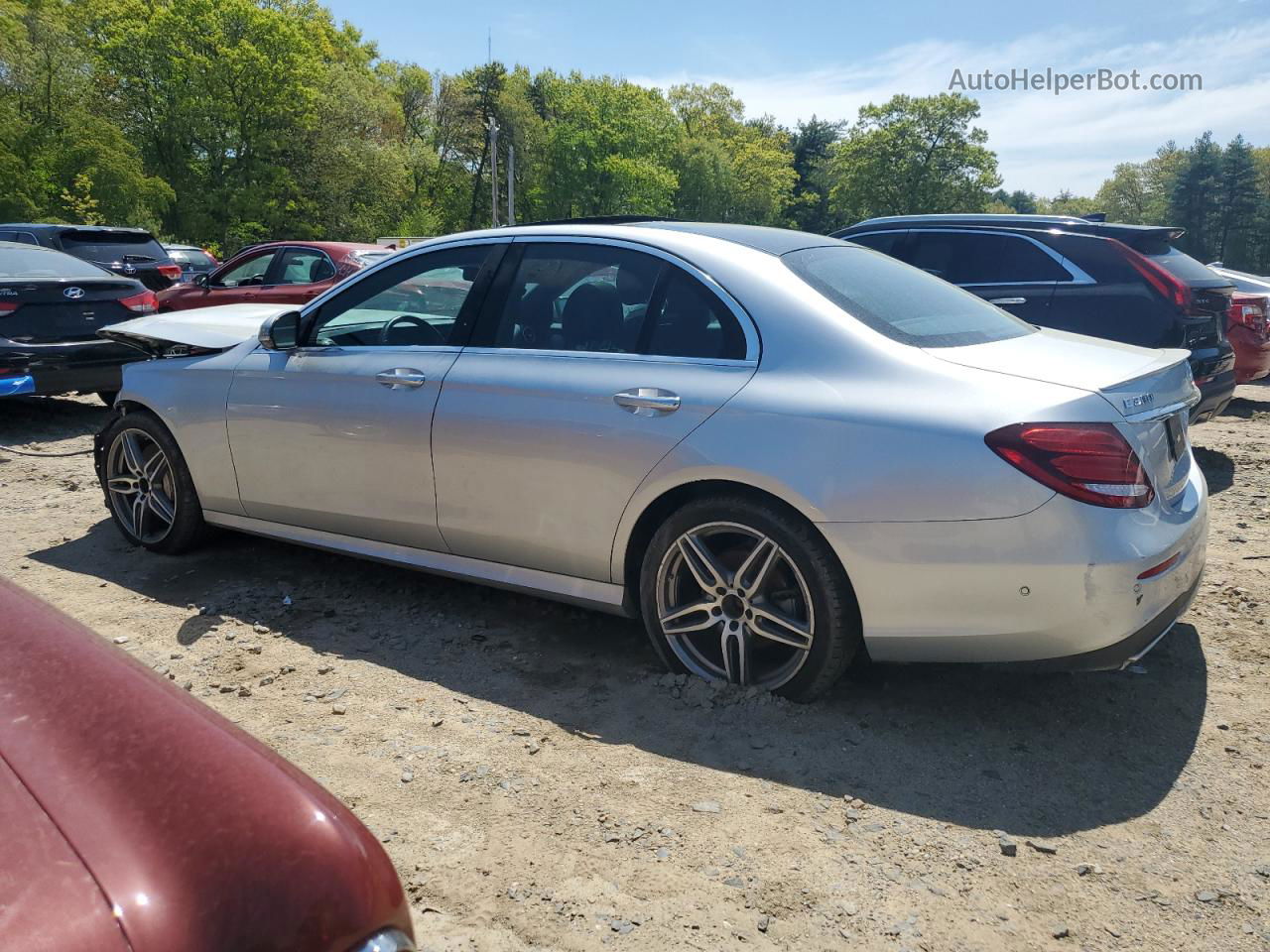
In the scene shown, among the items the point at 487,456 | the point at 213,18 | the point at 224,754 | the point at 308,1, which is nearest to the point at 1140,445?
the point at 487,456

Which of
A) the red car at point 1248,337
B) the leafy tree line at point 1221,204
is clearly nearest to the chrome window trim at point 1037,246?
the red car at point 1248,337

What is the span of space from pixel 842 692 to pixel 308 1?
73023 mm

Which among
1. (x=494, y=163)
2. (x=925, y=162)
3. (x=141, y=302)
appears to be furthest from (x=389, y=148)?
(x=141, y=302)

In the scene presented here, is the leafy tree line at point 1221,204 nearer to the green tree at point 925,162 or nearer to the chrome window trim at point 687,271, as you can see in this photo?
the green tree at point 925,162

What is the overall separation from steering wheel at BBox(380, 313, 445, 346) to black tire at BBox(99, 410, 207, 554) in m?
1.37

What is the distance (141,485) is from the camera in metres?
5.11

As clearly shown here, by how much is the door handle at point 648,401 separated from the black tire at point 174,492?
101 inches

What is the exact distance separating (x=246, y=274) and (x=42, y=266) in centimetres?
326

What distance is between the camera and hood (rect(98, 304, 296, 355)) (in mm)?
5051

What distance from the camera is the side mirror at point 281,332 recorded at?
4.43 meters

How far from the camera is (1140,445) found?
117 inches

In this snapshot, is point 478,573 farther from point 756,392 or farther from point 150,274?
point 150,274

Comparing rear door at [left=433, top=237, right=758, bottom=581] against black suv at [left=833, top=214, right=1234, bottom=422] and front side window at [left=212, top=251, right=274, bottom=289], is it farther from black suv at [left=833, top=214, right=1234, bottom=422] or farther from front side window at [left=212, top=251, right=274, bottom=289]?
front side window at [left=212, top=251, right=274, bottom=289]

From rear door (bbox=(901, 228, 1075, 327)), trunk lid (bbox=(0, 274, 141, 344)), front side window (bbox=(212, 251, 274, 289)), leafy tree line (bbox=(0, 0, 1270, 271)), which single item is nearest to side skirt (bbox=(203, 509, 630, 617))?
trunk lid (bbox=(0, 274, 141, 344))
